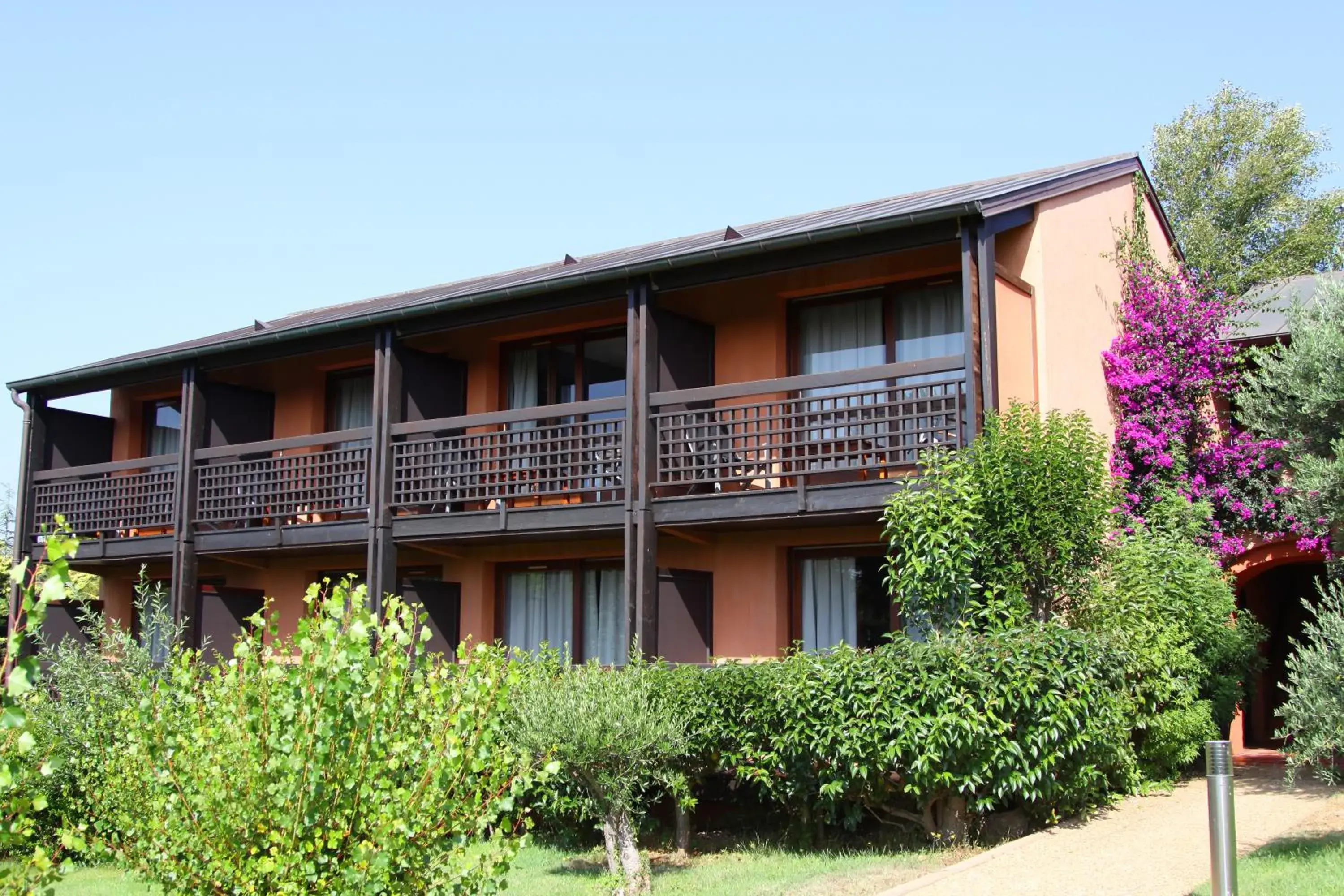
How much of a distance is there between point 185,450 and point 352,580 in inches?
111

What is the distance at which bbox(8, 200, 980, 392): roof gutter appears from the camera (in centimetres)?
1199

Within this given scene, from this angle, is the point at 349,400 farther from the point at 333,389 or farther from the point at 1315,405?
the point at 1315,405

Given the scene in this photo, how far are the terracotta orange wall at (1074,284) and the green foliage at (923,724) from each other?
3.53m

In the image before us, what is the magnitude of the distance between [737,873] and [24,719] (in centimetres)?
697

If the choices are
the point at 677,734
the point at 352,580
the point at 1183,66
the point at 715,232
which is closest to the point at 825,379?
the point at 677,734

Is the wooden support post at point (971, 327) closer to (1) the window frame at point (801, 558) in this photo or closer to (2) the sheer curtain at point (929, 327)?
(2) the sheer curtain at point (929, 327)

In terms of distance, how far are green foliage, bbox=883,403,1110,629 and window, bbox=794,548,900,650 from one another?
2422mm

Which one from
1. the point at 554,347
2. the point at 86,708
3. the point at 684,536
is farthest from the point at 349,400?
the point at 86,708

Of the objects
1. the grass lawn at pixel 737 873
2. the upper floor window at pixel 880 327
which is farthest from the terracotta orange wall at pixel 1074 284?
the grass lawn at pixel 737 873

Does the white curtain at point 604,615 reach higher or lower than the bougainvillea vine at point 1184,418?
lower

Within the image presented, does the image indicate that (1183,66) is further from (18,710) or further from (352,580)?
(18,710)

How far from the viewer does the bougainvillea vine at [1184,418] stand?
49.8 feet

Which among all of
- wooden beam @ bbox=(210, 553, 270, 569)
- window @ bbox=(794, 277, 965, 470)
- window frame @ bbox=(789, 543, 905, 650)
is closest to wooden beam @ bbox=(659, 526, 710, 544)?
window frame @ bbox=(789, 543, 905, 650)

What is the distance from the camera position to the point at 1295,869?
8.16m
